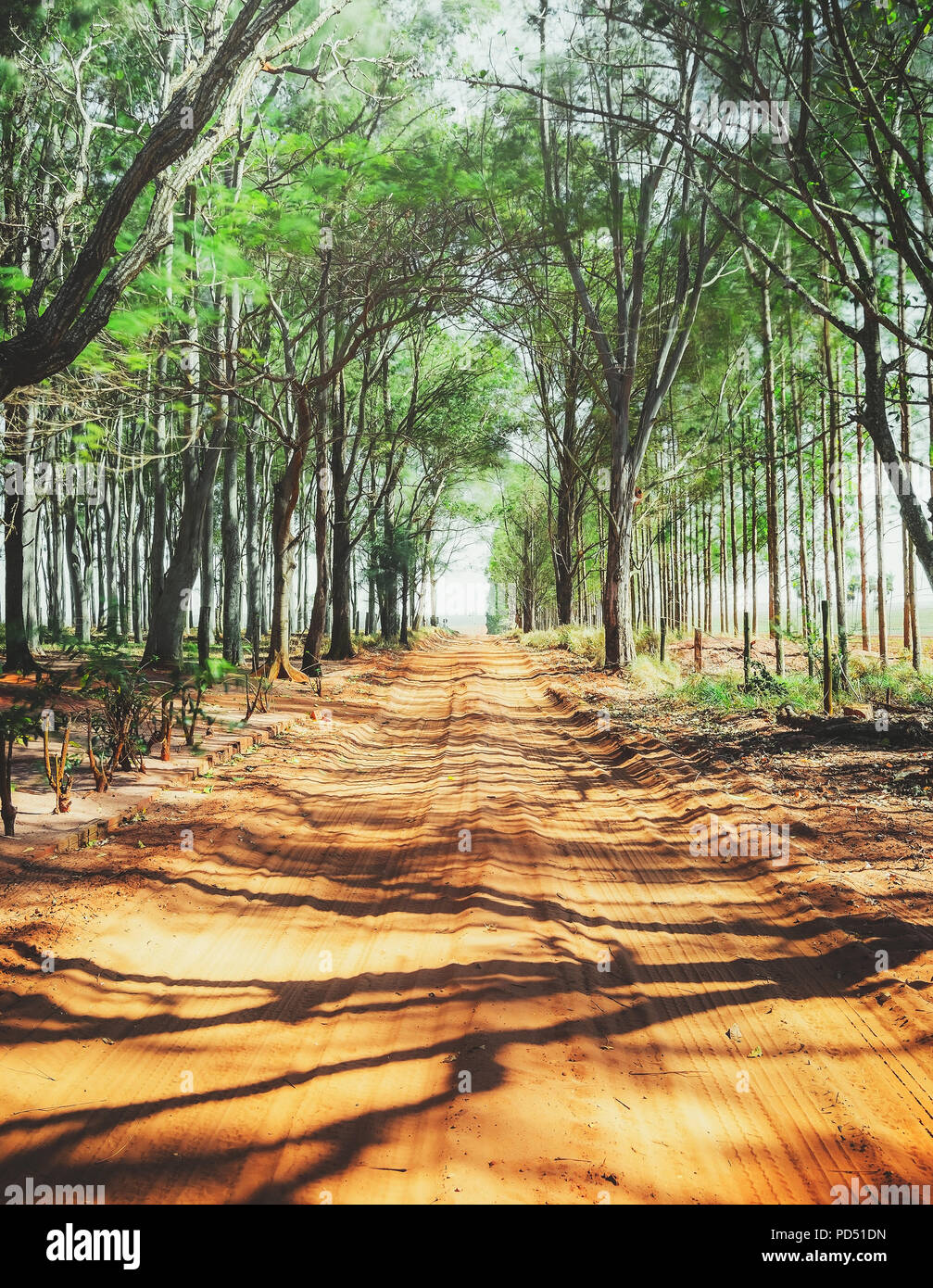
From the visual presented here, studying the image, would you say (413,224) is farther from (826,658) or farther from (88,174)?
(826,658)

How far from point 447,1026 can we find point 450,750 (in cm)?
711

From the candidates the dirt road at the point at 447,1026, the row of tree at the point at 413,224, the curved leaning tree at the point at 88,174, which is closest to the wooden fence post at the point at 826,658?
the row of tree at the point at 413,224

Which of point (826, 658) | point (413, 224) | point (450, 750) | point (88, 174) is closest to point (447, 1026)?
point (450, 750)

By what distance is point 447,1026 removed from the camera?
3.57 metres

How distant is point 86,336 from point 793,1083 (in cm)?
593

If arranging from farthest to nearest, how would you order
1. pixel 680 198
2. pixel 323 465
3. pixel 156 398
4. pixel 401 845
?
pixel 323 465
pixel 680 198
pixel 156 398
pixel 401 845

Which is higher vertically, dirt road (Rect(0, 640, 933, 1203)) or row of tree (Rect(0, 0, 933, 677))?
row of tree (Rect(0, 0, 933, 677))

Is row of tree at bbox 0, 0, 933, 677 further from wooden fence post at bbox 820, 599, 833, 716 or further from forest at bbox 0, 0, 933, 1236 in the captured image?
wooden fence post at bbox 820, 599, 833, 716

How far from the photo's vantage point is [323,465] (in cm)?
1858

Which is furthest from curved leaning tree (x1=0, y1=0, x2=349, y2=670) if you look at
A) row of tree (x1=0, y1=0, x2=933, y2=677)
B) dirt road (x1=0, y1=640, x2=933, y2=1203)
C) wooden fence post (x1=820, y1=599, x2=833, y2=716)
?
wooden fence post (x1=820, y1=599, x2=833, y2=716)

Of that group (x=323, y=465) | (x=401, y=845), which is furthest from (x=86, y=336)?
(x=323, y=465)

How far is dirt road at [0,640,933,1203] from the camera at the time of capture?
8.86 ft

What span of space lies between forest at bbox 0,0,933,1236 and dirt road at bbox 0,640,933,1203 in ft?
0.07
